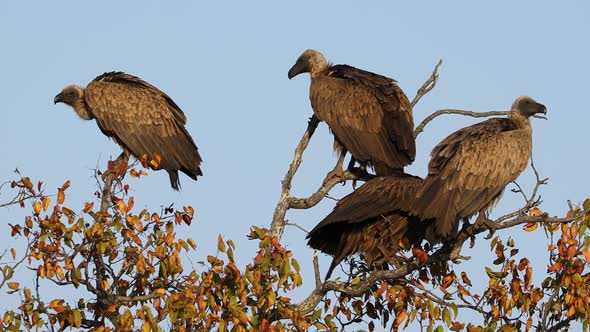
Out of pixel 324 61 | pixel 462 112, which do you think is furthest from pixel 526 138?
pixel 324 61

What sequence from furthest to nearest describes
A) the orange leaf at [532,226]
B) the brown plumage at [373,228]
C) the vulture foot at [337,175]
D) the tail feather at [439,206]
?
the vulture foot at [337,175]
the brown plumage at [373,228]
the tail feather at [439,206]
the orange leaf at [532,226]

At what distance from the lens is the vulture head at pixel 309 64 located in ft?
43.8


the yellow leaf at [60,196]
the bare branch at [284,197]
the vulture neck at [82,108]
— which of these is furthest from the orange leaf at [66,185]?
the vulture neck at [82,108]

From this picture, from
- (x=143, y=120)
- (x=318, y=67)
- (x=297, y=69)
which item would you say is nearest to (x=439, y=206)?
(x=318, y=67)

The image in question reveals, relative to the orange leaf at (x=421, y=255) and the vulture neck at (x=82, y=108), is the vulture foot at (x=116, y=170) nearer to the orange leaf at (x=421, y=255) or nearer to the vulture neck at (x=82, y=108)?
the orange leaf at (x=421, y=255)

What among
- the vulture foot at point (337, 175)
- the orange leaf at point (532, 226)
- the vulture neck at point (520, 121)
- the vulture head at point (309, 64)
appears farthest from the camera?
the vulture head at point (309, 64)

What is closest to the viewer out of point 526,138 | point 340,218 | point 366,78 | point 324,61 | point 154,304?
point 154,304

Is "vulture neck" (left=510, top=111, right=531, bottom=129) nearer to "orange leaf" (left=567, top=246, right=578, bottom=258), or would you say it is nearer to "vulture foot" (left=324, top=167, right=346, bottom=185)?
"vulture foot" (left=324, top=167, right=346, bottom=185)

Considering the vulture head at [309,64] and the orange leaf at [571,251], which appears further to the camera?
the vulture head at [309,64]

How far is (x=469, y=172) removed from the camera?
9727 millimetres

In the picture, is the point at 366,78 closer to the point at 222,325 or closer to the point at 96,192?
the point at 96,192

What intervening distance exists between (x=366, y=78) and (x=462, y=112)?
2141 millimetres

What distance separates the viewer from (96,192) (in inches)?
353

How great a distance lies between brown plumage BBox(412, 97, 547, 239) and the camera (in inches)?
372
